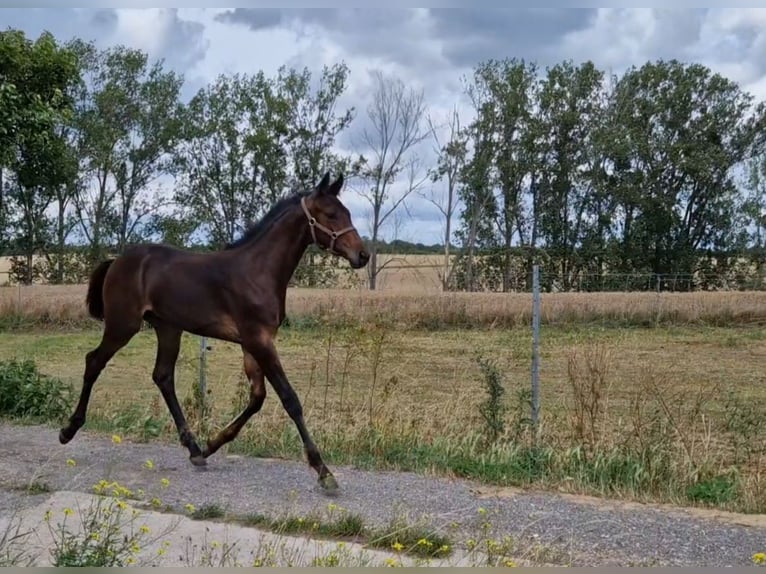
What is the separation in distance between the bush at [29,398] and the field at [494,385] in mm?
502

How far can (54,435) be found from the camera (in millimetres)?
7301

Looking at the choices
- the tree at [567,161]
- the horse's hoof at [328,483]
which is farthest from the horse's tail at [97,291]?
the tree at [567,161]

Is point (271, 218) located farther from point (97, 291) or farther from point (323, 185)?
point (97, 291)

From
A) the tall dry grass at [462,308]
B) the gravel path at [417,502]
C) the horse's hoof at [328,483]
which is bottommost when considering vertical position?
the gravel path at [417,502]

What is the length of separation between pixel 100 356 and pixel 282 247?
182 cm

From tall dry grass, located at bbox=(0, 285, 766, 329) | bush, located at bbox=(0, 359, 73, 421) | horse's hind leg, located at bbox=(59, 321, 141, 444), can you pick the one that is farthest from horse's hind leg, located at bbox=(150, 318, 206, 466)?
tall dry grass, located at bbox=(0, 285, 766, 329)

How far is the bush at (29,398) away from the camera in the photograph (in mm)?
8180

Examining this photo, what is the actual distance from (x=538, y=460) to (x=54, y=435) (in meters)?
4.56

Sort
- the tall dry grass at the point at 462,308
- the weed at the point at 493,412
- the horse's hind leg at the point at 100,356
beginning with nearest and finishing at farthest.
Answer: the horse's hind leg at the point at 100,356
the weed at the point at 493,412
the tall dry grass at the point at 462,308

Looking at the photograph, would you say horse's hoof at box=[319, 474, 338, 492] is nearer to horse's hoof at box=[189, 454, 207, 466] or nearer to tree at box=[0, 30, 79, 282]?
horse's hoof at box=[189, 454, 207, 466]

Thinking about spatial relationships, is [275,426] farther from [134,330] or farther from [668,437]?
[668,437]

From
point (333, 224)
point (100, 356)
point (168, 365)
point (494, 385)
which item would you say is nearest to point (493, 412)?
point (494, 385)

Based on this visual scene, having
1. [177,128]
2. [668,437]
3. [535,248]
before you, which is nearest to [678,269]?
[535,248]

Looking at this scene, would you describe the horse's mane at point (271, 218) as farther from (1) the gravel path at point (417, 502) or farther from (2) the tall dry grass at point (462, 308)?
(2) the tall dry grass at point (462, 308)
